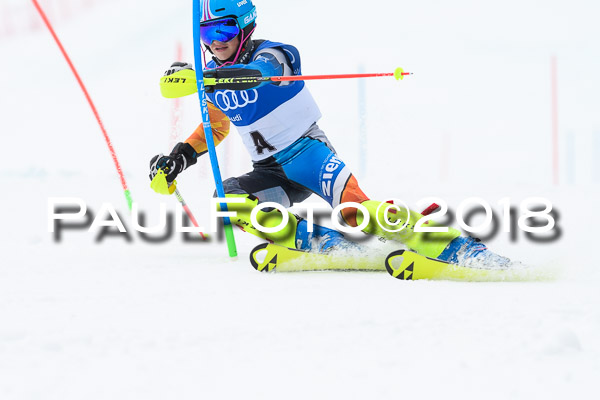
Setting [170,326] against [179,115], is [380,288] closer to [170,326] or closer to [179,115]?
[170,326]

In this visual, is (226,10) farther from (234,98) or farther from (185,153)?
(185,153)

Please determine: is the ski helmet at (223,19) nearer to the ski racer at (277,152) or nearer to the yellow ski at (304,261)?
the ski racer at (277,152)

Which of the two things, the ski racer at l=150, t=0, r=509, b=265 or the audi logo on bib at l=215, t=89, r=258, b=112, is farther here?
the audi logo on bib at l=215, t=89, r=258, b=112

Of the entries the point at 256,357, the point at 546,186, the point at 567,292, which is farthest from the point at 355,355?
the point at 546,186

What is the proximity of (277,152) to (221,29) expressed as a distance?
72 cm

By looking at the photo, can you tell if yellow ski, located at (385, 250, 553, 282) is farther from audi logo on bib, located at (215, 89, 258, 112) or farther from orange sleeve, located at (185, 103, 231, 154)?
orange sleeve, located at (185, 103, 231, 154)

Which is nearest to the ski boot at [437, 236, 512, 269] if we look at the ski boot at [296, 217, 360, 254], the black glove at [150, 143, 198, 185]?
the ski boot at [296, 217, 360, 254]

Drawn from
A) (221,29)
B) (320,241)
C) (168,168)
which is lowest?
(320,241)

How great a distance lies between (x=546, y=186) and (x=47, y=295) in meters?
6.97

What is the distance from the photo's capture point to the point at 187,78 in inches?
128

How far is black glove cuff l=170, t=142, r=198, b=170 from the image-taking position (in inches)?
146

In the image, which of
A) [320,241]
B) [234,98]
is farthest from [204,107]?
[320,241]

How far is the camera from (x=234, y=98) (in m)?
3.49

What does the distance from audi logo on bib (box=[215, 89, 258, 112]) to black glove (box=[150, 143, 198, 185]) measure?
0.37 metres
